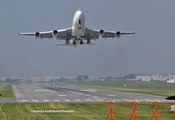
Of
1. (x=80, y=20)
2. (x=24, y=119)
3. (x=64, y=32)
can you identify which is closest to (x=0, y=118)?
(x=24, y=119)

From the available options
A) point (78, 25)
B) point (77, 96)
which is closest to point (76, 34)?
point (78, 25)

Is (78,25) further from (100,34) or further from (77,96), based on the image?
(77,96)

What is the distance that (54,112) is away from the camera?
1779 inches

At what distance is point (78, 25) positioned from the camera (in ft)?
261

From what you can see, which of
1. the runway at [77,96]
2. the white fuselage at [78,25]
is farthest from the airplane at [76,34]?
the runway at [77,96]

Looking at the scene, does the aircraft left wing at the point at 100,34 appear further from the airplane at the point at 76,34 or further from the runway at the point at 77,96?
the runway at the point at 77,96

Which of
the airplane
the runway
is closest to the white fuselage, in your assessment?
the airplane

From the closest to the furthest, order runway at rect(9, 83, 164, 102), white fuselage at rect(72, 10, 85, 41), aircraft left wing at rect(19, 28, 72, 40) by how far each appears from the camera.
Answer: runway at rect(9, 83, 164, 102) → white fuselage at rect(72, 10, 85, 41) → aircraft left wing at rect(19, 28, 72, 40)

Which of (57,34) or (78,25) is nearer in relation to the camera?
(78,25)

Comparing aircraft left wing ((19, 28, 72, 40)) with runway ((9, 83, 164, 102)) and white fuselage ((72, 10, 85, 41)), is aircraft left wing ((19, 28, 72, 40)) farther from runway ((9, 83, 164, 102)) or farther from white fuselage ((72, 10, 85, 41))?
runway ((9, 83, 164, 102))

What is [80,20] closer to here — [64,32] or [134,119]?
[64,32]

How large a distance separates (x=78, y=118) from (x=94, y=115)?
3.35 metres

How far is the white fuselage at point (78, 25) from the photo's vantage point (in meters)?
78.6

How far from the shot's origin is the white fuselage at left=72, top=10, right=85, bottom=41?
3095 inches
